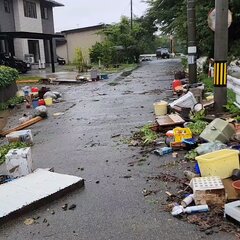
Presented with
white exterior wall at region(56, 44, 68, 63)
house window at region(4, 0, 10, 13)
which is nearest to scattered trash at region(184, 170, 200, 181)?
house window at region(4, 0, 10, 13)

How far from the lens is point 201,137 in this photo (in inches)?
265

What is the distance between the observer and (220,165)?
4996mm

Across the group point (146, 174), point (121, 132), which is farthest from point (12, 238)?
point (121, 132)

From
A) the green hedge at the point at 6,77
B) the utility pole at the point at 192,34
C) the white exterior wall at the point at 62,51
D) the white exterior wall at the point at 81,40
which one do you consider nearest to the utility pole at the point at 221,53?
the utility pole at the point at 192,34

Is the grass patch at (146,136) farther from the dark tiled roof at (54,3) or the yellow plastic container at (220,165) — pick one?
the dark tiled roof at (54,3)

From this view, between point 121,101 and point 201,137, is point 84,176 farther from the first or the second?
point 121,101

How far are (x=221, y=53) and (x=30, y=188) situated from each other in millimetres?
6027

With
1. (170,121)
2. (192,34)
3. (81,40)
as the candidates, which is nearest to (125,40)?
(81,40)

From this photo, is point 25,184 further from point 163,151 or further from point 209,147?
point 209,147

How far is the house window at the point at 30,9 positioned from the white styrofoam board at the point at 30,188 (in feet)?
112

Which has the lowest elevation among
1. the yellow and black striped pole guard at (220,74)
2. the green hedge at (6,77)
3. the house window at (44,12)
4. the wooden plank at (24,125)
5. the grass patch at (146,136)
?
the wooden plank at (24,125)

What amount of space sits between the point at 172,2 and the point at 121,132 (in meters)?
27.0

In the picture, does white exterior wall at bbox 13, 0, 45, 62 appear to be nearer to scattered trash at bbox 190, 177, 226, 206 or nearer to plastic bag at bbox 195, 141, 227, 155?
plastic bag at bbox 195, 141, 227, 155

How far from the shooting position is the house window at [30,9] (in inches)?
1451
